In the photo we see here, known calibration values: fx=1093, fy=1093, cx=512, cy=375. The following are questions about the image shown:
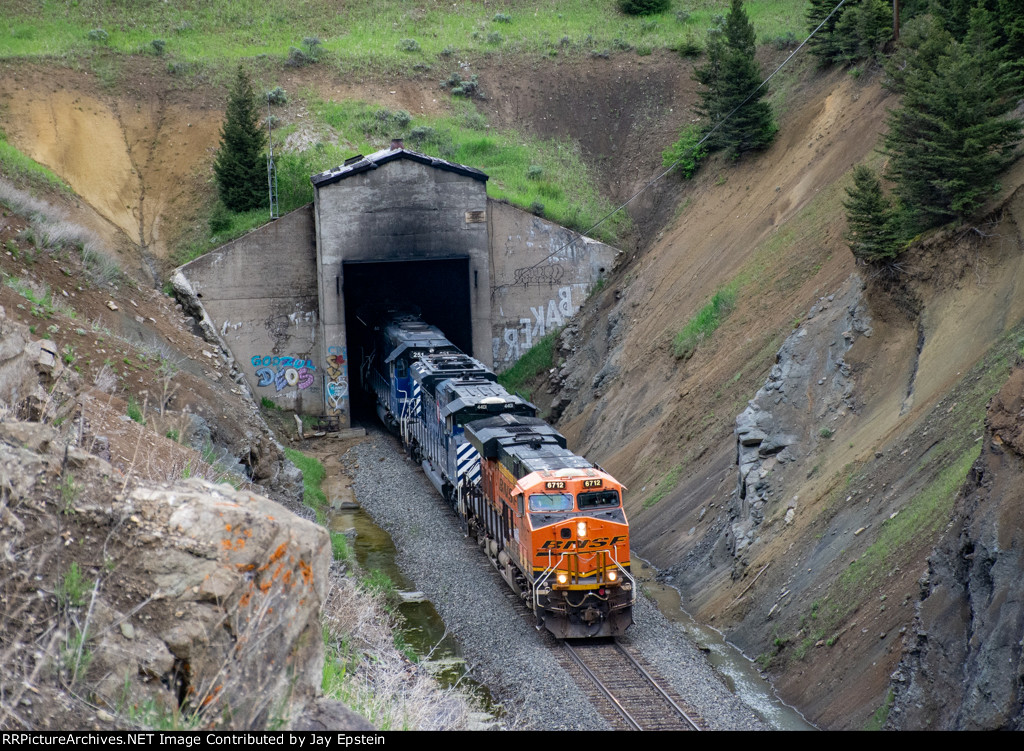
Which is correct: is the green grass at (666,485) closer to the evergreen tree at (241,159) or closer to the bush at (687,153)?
the bush at (687,153)

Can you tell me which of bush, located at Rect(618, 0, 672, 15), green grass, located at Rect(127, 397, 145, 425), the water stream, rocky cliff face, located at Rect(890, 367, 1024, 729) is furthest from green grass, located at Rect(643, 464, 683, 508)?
bush, located at Rect(618, 0, 672, 15)

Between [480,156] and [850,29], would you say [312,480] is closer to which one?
[480,156]

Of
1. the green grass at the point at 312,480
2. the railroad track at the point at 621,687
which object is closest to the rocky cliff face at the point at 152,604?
the railroad track at the point at 621,687

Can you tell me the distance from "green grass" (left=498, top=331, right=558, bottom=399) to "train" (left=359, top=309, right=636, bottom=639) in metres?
10.7

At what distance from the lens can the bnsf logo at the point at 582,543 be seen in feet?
70.1

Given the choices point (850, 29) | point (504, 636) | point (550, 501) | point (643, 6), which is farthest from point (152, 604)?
point (643, 6)

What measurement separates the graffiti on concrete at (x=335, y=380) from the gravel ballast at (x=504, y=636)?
982cm

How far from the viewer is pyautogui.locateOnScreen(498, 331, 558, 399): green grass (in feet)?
144

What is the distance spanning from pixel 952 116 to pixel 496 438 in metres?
12.7

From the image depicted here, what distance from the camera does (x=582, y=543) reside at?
21.4m

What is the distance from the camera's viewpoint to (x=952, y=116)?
25.0m

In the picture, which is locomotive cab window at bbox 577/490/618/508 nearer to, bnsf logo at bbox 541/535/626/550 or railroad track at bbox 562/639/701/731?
bnsf logo at bbox 541/535/626/550

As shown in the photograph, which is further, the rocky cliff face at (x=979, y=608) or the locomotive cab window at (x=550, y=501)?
the locomotive cab window at (x=550, y=501)
